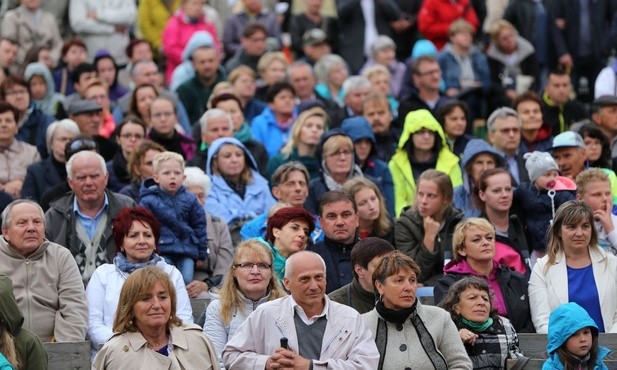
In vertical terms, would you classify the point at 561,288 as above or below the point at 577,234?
below

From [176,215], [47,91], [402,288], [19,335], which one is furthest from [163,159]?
[47,91]

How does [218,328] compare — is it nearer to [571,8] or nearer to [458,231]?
[458,231]

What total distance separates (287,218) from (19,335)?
2.82m

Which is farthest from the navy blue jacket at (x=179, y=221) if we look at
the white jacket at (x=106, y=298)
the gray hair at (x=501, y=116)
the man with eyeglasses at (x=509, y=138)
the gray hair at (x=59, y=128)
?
the gray hair at (x=501, y=116)

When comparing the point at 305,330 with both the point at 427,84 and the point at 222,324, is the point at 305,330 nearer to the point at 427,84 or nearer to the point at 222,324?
the point at 222,324

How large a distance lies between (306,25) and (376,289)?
38.4ft

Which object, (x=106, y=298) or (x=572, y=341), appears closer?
(x=572, y=341)

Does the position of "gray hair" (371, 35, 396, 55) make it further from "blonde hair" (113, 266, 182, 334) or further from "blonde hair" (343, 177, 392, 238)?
"blonde hair" (113, 266, 182, 334)

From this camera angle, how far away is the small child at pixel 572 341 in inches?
475

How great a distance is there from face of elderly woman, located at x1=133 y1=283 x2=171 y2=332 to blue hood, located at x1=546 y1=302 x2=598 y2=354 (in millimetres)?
→ 2674

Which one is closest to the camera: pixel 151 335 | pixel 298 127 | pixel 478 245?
pixel 151 335

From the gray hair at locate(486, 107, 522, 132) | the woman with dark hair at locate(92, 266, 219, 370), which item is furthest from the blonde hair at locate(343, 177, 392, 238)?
the woman with dark hair at locate(92, 266, 219, 370)

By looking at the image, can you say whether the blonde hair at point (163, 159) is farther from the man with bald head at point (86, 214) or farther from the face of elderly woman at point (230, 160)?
the face of elderly woman at point (230, 160)

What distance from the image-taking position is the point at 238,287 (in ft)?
42.2
